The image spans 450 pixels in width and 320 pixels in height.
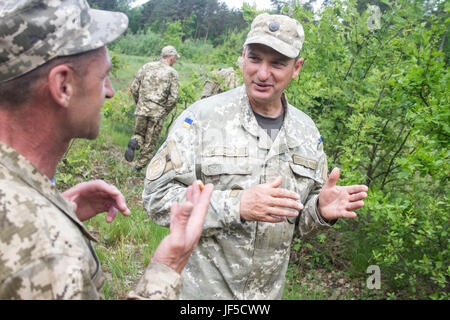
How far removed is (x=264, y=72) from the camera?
2246 millimetres

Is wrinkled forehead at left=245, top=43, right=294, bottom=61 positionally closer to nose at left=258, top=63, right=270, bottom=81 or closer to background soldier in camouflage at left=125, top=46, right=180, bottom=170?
nose at left=258, top=63, right=270, bottom=81

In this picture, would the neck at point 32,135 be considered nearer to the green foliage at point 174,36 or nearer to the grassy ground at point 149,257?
the grassy ground at point 149,257

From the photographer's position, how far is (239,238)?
6.84 ft

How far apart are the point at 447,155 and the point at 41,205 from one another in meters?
2.48

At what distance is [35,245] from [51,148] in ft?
1.39

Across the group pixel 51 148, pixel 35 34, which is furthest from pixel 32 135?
pixel 35 34

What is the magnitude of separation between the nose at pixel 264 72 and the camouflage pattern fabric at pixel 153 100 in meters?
5.19

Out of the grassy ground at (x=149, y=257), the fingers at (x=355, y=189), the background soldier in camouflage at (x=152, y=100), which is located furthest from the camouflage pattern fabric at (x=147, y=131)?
the fingers at (x=355, y=189)

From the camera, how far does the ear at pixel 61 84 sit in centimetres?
116

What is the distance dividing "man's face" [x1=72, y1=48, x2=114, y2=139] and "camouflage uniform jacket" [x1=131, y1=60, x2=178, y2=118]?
20.1ft

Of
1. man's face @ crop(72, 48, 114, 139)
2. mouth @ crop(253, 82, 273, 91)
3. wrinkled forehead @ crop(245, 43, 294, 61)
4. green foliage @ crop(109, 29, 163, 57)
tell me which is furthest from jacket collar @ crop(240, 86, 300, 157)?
green foliage @ crop(109, 29, 163, 57)

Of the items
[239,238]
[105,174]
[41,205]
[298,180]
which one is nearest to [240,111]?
[298,180]

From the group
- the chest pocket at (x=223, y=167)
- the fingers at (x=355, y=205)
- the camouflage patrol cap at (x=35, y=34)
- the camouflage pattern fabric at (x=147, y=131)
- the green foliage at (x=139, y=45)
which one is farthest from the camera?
the green foliage at (x=139, y=45)

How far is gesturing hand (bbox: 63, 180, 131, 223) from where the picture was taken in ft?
Answer: 4.87
